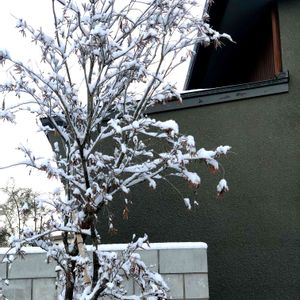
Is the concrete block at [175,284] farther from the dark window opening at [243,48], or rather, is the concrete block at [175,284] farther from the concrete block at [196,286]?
the dark window opening at [243,48]

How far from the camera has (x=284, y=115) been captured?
20.4 ft

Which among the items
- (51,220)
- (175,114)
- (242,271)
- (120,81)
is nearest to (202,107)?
(175,114)

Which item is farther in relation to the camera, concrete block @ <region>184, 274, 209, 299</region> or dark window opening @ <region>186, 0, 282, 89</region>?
dark window opening @ <region>186, 0, 282, 89</region>

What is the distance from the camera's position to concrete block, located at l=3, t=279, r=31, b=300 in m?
5.12

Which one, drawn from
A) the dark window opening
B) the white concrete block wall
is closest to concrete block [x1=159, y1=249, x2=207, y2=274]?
the white concrete block wall

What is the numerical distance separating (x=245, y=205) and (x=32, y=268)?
2457 millimetres

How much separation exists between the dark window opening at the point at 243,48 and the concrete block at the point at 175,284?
2.86 m

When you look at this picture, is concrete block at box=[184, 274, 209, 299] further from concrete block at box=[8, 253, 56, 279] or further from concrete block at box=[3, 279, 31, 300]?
concrete block at box=[3, 279, 31, 300]

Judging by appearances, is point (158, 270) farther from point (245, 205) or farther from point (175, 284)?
point (245, 205)

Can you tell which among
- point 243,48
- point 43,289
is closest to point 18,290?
point 43,289

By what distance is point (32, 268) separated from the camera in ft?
16.9

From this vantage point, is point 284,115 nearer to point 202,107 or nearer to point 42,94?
point 202,107

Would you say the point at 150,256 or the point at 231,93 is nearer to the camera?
the point at 150,256

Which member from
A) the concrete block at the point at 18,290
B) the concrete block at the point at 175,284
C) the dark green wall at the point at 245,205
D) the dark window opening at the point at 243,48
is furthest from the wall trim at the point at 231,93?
the concrete block at the point at 18,290
